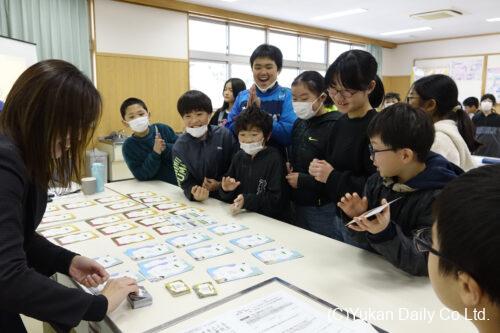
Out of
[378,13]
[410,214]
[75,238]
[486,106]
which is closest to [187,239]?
[75,238]

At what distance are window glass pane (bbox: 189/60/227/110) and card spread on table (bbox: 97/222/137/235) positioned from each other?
196 inches

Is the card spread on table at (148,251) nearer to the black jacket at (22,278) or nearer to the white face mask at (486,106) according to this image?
the black jacket at (22,278)

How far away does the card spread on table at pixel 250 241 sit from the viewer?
1.44 m

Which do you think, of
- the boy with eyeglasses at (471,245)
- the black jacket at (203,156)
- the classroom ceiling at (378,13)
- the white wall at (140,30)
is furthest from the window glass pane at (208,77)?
the boy with eyeglasses at (471,245)

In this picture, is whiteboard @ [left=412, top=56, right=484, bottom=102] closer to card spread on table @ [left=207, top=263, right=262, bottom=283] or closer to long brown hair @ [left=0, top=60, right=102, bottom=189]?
card spread on table @ [left=207, top=263, right=262, bottom=283]

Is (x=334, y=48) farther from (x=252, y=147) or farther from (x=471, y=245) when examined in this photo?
(x=471, y=245)

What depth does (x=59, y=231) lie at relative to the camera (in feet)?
5.35

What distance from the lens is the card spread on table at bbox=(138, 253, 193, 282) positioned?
1195 mm

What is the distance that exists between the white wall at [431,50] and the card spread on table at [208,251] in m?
10.0

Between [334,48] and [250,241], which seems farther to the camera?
[334,48]

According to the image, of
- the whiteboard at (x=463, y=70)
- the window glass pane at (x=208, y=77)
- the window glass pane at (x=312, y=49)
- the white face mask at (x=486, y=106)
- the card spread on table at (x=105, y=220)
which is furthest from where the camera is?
the whiteboard at (x=463, y=70)

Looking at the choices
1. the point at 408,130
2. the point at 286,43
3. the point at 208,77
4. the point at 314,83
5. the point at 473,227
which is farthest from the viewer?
the point at 286,43

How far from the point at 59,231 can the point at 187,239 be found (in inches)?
24.2

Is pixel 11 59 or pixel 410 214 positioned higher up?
pixel 11 59
